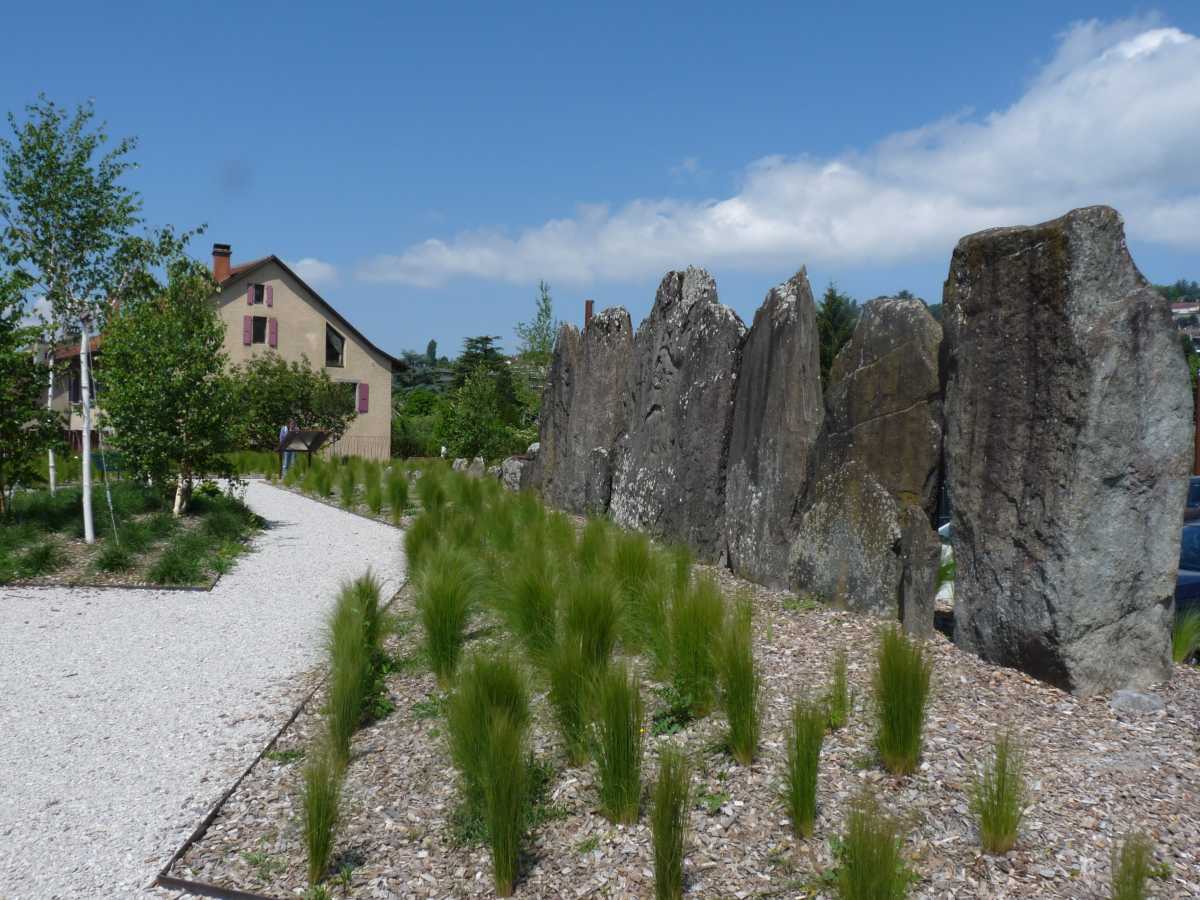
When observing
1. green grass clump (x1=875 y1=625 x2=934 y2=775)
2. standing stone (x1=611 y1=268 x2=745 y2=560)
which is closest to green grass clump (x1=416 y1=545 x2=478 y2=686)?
green grass clump (x1=875 y1=625 x2=934 y2=775)

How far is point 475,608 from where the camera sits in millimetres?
6430

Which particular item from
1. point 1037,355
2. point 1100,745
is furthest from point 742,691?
point 1037,355

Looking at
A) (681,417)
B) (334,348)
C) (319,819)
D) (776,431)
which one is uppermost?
(334,348)

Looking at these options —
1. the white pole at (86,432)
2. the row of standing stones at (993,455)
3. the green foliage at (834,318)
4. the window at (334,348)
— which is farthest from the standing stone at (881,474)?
the window at (334,348)

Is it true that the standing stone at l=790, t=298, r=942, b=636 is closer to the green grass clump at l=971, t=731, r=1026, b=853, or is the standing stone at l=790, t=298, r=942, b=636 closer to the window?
the green grass clump at l=971, t=731, r=1026, b=853

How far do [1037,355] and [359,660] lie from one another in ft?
11.9

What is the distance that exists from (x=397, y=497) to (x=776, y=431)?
7.25 meters

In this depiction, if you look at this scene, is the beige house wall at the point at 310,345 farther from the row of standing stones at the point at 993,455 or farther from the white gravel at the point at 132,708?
the row of standing stones at the point at 993,455

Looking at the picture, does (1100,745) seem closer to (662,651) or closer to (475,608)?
(662,651)

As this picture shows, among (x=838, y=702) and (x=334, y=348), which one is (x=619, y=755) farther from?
(x=334, y=348)

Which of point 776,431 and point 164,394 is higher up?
point 164,394

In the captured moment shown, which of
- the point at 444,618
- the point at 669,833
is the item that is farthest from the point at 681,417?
the point at 669,833

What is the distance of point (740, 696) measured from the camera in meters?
3.87

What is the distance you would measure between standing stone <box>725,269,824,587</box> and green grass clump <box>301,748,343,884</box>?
13.2 ft
